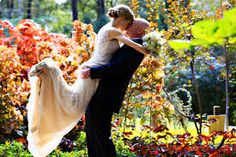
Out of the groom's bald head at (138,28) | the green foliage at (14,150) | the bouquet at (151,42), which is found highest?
the groom's bald head at (138,28)

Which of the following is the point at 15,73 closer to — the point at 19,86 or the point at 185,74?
the point at 19,86

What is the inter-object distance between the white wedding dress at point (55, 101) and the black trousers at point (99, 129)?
0.14 metres

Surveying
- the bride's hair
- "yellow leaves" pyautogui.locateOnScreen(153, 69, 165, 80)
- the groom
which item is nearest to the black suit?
the groom

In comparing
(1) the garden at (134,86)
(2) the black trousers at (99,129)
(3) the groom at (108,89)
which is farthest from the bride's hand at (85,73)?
(1) the garden at (134,86)

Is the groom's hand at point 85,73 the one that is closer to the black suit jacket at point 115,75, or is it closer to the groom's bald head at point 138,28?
the black suit jacket at point 115,75

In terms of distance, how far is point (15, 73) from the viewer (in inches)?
221

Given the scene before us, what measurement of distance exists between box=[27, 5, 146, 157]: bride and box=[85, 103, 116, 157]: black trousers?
146 millimetres

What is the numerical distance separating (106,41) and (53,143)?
3.42 feet

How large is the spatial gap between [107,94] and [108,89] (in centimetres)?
4

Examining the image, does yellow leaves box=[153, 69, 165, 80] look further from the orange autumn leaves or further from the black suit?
the black suit

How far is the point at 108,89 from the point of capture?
3.81 metres

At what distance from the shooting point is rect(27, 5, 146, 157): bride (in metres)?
3.82

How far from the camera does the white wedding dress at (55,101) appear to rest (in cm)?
389

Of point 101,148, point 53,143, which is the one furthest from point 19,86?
point 101,148
